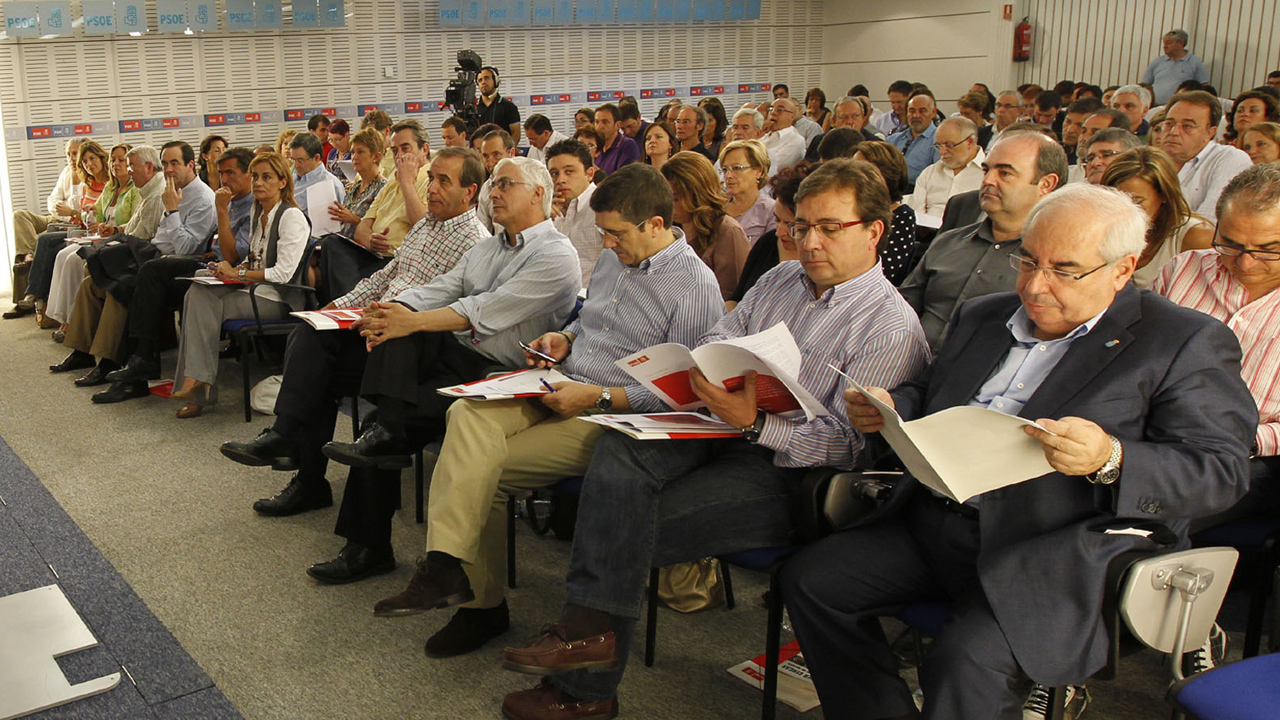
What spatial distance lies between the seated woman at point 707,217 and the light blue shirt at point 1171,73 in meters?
8.37

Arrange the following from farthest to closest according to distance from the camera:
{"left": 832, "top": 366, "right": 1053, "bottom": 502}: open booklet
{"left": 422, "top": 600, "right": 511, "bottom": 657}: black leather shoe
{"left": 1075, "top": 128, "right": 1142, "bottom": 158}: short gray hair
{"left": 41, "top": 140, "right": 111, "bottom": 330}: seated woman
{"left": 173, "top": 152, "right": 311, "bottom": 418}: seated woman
Result: {"left": 41, "top": 140, "right": 111, "bottom": 330}: seated woman → {"left": 173, "top": 152, "right": 311, "bottom": 418}: seated woman → {"left": 1075, "top": 128, "right": 1142, "bottom": 158}: short gray hair → {"left": 422, "top": 600, "right": 511, "bottom": 657}: black leather shoe → {"left": 832, "top": 366, "right": 1053, "bottom": 502}: open booklet

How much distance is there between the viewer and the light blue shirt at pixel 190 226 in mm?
5848

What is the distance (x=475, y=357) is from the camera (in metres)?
3.39

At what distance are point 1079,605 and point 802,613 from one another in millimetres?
549

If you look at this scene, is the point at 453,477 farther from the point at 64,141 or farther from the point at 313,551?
the point at 64,141

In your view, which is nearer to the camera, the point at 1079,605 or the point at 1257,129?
the point at 1079,605

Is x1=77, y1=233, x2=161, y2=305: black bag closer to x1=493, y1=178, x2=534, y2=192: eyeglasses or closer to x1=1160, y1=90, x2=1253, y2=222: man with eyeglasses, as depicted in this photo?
x1=493, y1=178, x2=534, y2=192: eyeglasses

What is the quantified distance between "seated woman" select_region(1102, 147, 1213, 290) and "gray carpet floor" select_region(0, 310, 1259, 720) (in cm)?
124

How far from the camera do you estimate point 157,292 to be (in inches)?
213

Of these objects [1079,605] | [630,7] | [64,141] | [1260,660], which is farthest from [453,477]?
[630,7]

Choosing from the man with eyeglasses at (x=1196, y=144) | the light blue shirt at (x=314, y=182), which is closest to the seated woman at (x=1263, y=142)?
the man with eyeglasses at (x=1196, y=144)

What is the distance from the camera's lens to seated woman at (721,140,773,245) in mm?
4508

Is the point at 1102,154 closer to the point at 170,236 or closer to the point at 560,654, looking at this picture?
the point at 560,654

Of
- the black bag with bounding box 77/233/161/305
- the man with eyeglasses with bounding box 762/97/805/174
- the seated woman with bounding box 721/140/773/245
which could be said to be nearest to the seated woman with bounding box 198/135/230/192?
the black bag with bounding box 77/233/161/305
